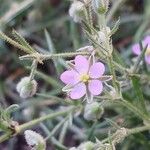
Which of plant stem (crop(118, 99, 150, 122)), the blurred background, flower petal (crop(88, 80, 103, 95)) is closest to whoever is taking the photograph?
flower petal (crop(88, 80, 103, 95))

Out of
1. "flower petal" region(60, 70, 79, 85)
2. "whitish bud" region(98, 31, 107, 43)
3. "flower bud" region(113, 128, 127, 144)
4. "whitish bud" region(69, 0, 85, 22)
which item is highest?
"whitish bud" region(69, 0, 85, 22)

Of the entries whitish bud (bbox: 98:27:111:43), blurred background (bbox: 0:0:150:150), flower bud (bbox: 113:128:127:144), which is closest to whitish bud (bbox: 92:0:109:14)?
whitish bud (bbox: 98:27:111:43)

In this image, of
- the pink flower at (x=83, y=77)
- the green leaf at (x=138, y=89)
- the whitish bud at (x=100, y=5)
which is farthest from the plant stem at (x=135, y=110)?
the whitish bud at (x=100, y=5)

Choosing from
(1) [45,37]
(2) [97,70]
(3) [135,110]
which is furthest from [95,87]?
(1) [45,37]

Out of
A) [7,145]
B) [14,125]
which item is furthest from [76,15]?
[7,145]

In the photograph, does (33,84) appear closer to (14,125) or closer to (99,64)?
(14,125)

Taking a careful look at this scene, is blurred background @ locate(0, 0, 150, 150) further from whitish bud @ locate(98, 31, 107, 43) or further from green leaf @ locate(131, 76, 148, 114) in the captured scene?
whitish bud @ locate(98, 31, 107, 43)

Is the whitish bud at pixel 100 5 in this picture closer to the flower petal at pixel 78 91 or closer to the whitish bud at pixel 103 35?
the whitish bud at pixel 103 35
